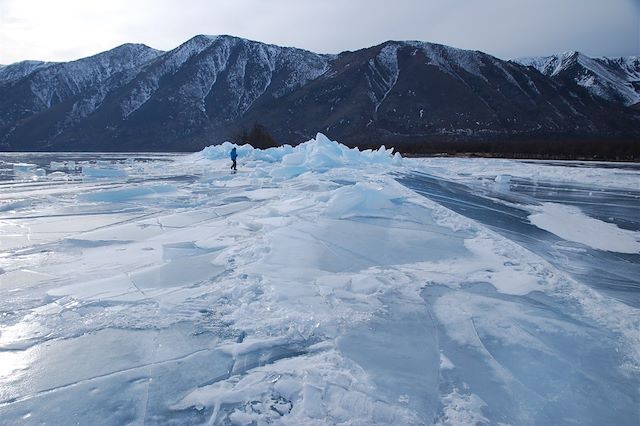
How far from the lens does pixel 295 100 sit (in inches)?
4791

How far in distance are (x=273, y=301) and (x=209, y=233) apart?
8.43 ft

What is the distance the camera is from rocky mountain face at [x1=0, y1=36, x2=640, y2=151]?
102312 mm

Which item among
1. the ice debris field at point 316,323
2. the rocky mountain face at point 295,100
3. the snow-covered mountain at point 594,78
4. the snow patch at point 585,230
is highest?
the snow-covered mountain at point 594,78

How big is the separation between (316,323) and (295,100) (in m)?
124

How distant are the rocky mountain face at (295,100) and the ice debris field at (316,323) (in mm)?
81737

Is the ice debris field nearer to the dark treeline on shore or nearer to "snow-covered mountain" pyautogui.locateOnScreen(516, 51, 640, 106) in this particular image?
the dark treeline on shore

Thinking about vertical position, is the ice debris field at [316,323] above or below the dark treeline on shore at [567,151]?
below

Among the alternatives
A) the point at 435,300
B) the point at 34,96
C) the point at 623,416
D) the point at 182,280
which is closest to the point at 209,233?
the point at 182,280

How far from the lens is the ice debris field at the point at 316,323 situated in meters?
1.96

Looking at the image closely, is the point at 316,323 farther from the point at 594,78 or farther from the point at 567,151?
the point at 594,78

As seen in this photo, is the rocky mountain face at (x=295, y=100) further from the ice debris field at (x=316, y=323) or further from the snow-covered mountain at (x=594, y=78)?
the ice debris field at (x=316, y=323)

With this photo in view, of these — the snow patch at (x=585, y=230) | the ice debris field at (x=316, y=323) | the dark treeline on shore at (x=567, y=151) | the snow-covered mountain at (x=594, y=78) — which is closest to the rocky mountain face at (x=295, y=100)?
the snow-covered mountain at (x=594, y=78)

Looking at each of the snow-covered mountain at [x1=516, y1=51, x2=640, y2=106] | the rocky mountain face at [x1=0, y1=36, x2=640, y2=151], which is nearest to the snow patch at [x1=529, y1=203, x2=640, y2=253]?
the rocky mountain face at [x1=0, y1=36, x2=640, y2=151]

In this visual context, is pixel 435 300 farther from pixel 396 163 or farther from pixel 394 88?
pixel 394 88
